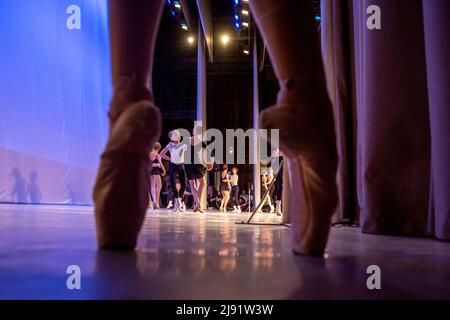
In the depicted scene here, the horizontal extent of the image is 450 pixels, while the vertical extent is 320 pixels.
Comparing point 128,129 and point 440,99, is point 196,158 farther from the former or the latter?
point 128,129

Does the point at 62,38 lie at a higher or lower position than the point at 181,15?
lower

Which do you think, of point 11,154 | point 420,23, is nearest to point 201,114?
point 11,154

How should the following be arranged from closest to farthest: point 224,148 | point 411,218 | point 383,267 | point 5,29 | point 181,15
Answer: point 383,267 < point 411,218 < point 5,29 < point 181,15 < point 224,148

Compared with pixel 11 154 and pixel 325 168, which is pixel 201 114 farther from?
pixel 325 168

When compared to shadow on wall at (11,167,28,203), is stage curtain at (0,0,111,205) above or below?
above

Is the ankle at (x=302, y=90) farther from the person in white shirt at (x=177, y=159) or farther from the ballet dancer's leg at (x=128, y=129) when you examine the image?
the person in white shirt at (x=177, y=159)

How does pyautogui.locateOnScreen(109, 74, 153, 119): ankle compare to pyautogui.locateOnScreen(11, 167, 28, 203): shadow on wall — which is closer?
pyautogui.locateOnScreen(109, 74, 153, 119): ankle

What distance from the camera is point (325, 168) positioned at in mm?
605

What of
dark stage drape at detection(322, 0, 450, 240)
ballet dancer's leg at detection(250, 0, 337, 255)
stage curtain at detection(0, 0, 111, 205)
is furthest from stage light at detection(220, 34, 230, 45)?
ballet dancer's leg at detection(250, 0, 337, 255)

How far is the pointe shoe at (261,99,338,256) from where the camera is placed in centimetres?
60

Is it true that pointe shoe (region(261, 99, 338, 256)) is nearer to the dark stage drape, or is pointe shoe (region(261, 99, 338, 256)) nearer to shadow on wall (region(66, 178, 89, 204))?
the dark stage drape

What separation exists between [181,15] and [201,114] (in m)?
2.16
